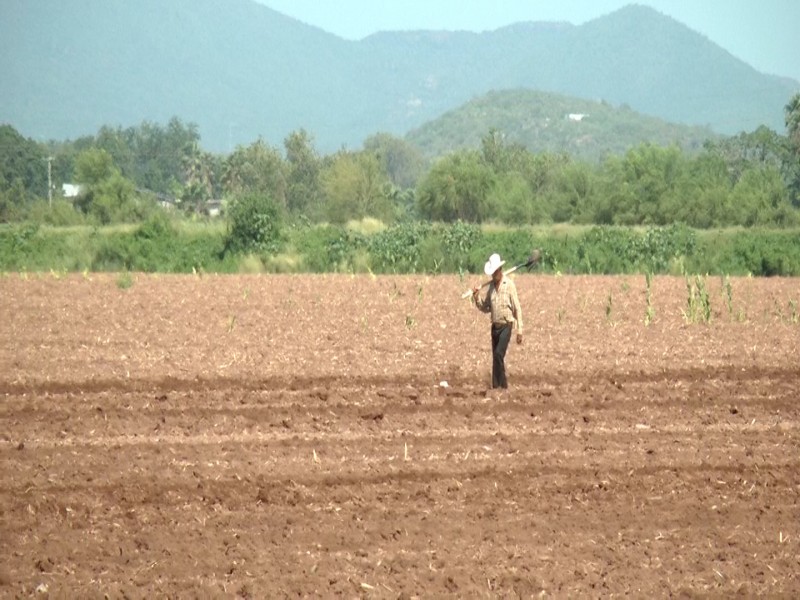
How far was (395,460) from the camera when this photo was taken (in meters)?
12.3

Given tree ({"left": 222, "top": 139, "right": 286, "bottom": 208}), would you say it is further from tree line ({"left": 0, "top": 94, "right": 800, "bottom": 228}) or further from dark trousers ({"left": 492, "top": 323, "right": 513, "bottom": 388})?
dark trousers ({"left": 492, "top": 323, "right": 513, "bottom": 388})

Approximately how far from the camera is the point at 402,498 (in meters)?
11.1

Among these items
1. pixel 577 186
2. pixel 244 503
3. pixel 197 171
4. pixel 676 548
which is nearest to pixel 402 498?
pixel 244 503

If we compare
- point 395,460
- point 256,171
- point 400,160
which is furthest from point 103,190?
point 400,160

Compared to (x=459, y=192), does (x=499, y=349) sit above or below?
below

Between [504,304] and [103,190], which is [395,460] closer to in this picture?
[504,304]

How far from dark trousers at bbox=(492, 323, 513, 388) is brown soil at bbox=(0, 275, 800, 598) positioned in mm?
390

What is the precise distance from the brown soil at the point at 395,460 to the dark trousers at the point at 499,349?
39 centimetres

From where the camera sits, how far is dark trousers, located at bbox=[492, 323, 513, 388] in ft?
50.1

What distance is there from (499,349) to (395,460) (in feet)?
11.3

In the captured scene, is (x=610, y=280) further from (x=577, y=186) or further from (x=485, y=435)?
(x=577, y=186)

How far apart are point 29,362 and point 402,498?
8.89 meters

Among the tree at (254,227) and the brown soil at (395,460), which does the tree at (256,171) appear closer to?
the tree at (254,227)

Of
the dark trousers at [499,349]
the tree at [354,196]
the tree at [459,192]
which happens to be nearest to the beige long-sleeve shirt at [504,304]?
the dark trousers at [499,349]
